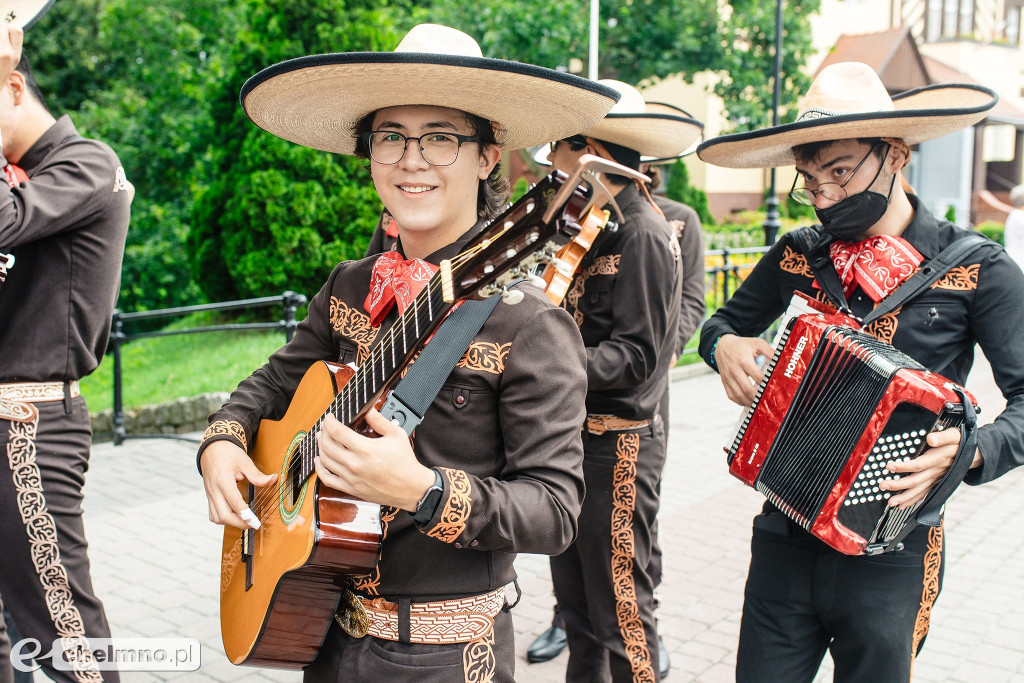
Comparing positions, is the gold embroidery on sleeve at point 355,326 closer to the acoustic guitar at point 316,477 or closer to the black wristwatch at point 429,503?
the acoustic guitar at point 316,477

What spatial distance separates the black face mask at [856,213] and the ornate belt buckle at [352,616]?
170 centimetres

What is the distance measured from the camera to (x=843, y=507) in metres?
2.28

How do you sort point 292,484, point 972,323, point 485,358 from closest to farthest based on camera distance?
point 485,358 → point 292,484 → point 972,323

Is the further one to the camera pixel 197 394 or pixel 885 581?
pixel 197 394

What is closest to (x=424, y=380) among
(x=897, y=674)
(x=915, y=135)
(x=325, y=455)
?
(x=325, y=455)

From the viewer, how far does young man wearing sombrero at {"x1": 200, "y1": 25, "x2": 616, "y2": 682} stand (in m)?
1.67

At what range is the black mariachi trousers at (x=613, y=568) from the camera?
316 cm

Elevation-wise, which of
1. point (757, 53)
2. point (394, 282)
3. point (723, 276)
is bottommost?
point (723, 276)

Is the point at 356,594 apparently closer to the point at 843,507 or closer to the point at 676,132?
the point at 843,507

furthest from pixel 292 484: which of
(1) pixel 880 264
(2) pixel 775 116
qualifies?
(2) pixel 775 116

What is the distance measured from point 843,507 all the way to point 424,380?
124cm

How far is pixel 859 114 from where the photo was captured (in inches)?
97.4

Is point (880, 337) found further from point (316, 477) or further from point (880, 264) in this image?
point (316, 477)

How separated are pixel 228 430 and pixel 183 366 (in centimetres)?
850
